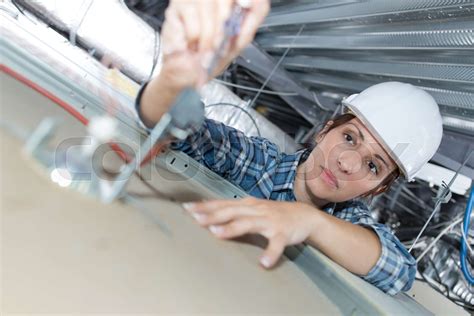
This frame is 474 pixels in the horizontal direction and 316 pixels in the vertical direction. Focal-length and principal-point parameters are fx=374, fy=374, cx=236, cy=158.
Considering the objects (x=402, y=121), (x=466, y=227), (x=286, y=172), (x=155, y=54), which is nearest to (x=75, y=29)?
(x=155, y=54)

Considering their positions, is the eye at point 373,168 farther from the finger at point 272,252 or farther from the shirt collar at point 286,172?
the finger at point 272,252

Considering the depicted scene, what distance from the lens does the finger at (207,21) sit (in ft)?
1.55

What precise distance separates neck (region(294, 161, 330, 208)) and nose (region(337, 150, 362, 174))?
0.47ft

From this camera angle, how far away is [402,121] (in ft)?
3.31

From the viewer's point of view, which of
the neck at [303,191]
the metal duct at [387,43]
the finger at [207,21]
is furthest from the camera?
the neck at [303,191]

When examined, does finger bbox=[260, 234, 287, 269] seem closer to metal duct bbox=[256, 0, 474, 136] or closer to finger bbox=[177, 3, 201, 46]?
finger bbox=[177, 3, 201, 46]

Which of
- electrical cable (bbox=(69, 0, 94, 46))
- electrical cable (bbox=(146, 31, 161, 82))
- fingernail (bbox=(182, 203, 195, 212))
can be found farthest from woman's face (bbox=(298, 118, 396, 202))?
electrical cable (bbox=(69, 0, 94, 46))

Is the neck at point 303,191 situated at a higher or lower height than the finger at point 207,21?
lower

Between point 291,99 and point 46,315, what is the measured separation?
170cm

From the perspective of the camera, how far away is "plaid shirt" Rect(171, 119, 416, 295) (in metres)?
0.77

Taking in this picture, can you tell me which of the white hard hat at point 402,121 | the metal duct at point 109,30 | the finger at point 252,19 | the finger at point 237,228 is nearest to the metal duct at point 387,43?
the white hard hat at point 402,121

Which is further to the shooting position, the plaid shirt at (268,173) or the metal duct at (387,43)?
the metal duct at (387,43)

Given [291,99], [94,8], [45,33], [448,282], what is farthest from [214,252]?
[448,282]

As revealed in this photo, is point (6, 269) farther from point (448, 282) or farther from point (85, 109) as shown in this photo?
point (448, 282)
